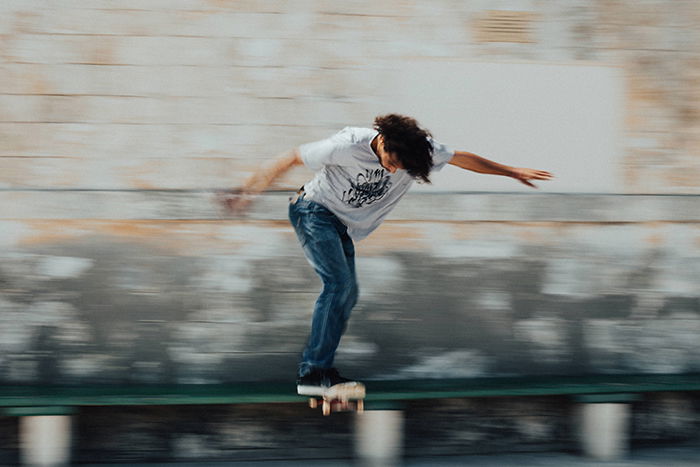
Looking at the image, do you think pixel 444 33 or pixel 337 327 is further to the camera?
pixel 444 33

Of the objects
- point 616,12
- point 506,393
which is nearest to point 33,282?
point 506,393

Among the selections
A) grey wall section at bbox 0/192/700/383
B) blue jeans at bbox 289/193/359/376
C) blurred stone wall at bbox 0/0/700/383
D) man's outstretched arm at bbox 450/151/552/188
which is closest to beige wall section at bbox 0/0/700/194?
blurred stone wall at bbox 0/0/700/383

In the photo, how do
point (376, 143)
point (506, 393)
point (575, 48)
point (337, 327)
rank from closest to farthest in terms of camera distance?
point (376, 143) → point (337, 327) → point (506, 393) → point (575, 48)

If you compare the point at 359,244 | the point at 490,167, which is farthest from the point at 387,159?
the point at 359,244

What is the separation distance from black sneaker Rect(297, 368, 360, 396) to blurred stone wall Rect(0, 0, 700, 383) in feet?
1.92

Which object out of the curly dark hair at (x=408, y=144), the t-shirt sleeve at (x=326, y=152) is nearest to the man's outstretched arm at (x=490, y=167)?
the curly dark hair at (x=408, y=144)

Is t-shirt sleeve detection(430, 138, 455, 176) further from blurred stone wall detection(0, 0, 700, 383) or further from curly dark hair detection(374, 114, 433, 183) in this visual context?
blurred stone wall detection(0, 0, 700, 383)

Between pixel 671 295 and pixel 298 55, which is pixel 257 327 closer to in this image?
pixel 298 55

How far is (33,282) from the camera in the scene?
4367mm

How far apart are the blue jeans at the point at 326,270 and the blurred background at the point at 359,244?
59 cm

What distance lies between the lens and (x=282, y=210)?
14.8 ft

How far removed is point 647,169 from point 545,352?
1.27m

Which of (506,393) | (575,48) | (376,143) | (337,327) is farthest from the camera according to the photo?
(575,48)

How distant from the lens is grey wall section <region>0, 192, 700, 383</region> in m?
4.38
